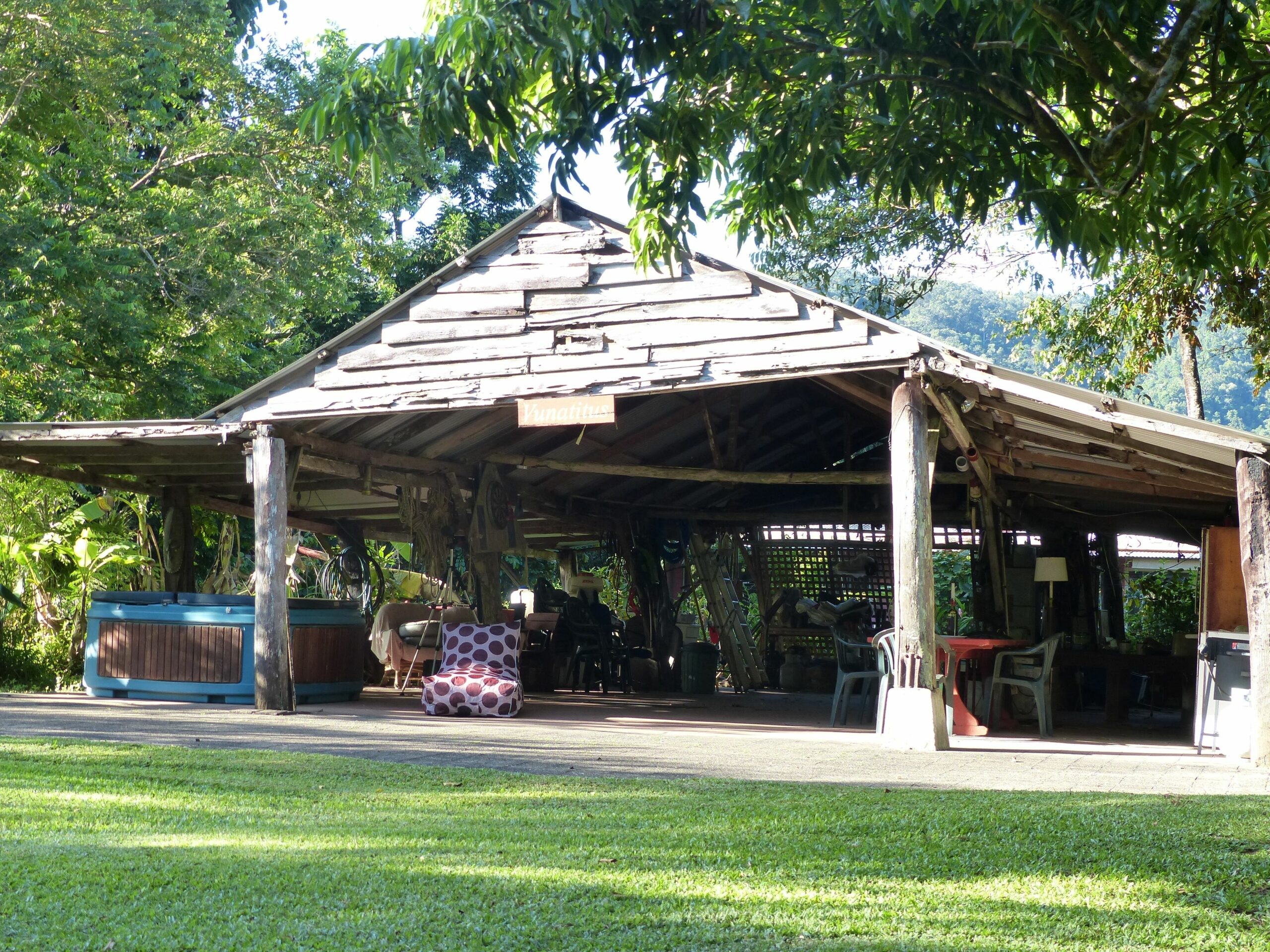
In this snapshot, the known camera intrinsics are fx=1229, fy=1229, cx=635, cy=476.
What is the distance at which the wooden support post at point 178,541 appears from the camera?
12797 millimetres

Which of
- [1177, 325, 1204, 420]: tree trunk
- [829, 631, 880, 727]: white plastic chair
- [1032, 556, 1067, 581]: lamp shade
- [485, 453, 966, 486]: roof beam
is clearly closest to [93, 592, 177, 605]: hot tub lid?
[485, 453, 966, 486]: roof beam

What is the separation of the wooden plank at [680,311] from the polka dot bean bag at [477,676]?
2.67 meters

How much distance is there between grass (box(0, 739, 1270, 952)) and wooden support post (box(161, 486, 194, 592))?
7.11m

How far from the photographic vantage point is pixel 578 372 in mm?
9258

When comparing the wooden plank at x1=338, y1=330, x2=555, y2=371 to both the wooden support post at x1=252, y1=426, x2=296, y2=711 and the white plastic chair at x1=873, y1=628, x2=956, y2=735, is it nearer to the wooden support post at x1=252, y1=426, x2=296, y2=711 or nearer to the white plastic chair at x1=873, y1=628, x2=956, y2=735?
the wooden support post at x1=252, y1=426, x2=296, y2=711

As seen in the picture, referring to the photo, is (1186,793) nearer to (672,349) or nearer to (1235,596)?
(1235,596)

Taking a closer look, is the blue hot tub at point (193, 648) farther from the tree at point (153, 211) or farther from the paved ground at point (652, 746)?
the tree at point (153, 211)

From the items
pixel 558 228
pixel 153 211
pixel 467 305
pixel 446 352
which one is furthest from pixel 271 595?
pixel 153 211

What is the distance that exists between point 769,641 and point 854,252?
5445 mm

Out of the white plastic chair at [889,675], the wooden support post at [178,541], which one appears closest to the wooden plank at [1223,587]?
the white plastic chair at [889,675]

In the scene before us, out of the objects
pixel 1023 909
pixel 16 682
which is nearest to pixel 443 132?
pixel 1023 909

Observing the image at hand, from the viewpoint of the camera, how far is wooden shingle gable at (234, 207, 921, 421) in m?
8.58

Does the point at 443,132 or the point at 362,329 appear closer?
the point at 443,132

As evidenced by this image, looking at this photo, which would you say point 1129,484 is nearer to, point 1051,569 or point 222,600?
point 1051,569
